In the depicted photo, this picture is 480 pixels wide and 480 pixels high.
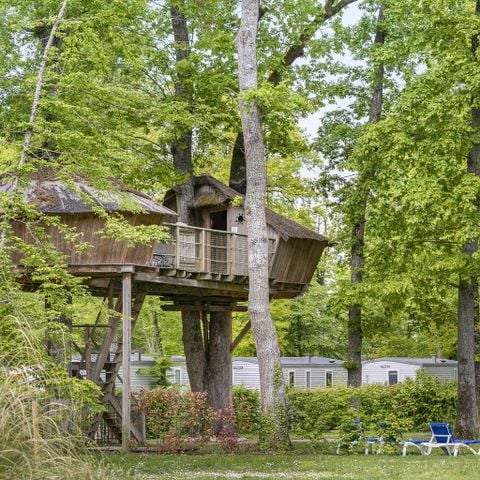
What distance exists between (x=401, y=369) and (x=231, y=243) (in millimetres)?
20093

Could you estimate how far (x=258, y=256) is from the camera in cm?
2053

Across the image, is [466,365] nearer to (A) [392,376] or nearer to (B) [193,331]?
(B) [193,331]

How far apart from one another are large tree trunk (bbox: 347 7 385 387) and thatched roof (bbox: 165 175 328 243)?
106 centimetres

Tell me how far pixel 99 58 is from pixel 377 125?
26.4ft

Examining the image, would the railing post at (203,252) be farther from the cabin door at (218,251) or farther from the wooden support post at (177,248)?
the wooden support post at (177,248)

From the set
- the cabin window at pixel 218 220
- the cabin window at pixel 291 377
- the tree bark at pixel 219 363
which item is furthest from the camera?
the cabin window at pixel 291 377

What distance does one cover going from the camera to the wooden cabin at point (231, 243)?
23.5m

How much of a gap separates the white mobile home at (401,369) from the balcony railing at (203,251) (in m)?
18.6

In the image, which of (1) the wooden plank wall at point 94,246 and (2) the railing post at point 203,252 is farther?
(2) the railing post at point 203,252

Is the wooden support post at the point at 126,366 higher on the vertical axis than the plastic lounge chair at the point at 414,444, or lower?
higher

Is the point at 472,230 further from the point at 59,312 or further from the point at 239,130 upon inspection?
the point at 59,312

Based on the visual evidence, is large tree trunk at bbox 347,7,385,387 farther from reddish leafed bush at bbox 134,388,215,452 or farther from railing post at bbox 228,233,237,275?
reddish leafed bush at bbox 134,388,215,452

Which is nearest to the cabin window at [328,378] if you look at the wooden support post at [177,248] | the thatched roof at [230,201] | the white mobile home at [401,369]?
the white mobile home at [401,369]

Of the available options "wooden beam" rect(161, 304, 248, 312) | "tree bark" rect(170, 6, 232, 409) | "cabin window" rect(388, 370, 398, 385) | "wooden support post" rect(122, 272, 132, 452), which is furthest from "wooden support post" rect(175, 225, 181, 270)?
"cabin window" rect(388, 370, 398, 385)
